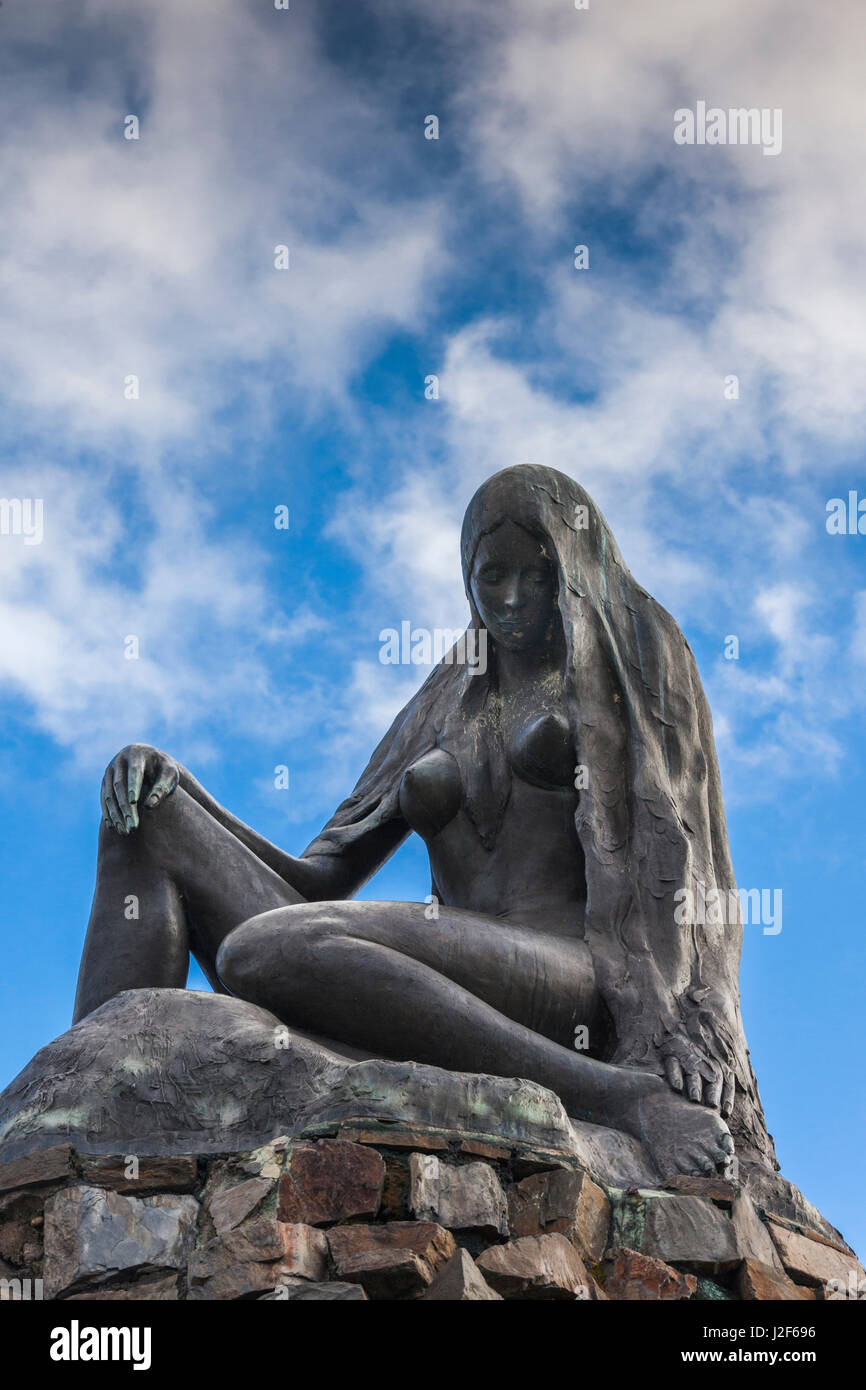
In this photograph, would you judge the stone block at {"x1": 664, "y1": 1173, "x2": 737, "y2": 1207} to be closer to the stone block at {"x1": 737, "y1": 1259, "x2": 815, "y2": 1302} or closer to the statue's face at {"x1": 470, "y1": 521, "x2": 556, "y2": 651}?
the stone block at {"x1": 737, "y1": 1259, "x2": 815, "y2": 1302}

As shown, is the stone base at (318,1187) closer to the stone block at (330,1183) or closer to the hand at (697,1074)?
the stone block at (330,1183)

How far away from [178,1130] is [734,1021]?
2.18 meters

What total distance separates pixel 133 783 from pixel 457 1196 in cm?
217

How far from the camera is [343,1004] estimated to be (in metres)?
6.36

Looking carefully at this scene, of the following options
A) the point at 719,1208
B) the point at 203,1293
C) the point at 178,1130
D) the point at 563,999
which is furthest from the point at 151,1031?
the point at 719,1208

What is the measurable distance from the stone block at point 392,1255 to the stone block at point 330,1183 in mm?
69

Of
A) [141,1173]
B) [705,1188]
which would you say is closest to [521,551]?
[705,1188]

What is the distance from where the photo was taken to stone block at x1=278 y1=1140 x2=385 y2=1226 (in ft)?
18.4

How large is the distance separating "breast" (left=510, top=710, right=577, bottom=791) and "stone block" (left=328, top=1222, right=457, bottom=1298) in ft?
7.59

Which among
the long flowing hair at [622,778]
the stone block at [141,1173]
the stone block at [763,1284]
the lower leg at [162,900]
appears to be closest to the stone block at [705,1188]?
the stone block at [763,1284]

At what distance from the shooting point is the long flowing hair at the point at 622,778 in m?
6.87

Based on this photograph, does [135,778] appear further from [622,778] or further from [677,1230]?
[677,1230]

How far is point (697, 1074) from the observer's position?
6551mm
